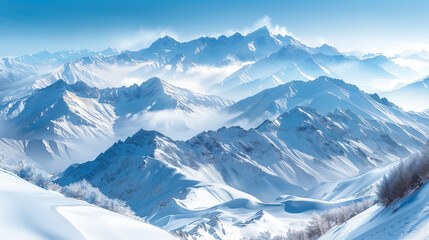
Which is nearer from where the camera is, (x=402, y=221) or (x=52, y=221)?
(x=52, y=221)

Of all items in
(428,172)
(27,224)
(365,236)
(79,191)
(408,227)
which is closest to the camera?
(27,224)

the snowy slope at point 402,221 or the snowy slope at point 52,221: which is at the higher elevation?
the snowy slope at point 52,221

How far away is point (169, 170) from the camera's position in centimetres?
17875

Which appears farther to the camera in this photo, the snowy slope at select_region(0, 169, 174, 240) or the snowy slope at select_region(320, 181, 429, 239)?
the snowy slope at select_region(320, 181, 429, 239)

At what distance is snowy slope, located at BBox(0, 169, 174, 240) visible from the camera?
1019 cm

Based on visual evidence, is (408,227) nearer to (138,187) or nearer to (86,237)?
(86,237)

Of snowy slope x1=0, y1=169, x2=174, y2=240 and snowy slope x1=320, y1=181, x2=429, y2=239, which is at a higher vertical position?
snowy slope x1=0, y1=169, x2=174, y2=240

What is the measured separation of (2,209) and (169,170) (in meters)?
170

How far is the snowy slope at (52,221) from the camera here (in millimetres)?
10188

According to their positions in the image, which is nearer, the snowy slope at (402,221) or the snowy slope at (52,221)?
the snowy slope at (52,221)

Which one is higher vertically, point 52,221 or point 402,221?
point 52,221

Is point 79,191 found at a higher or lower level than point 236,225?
higher

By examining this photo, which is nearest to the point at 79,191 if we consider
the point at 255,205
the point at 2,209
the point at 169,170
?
the point at 2,209

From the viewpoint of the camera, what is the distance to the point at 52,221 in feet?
35.9
